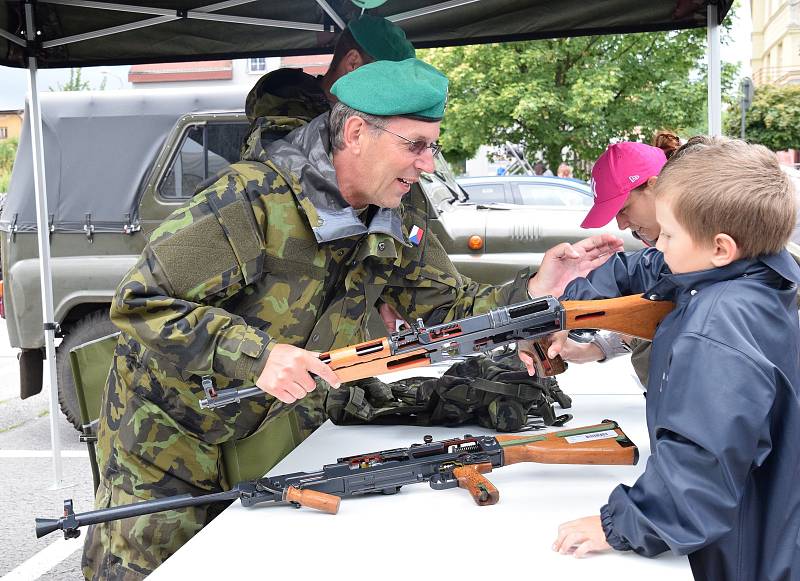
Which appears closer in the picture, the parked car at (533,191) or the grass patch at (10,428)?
the grass patch at (10,428)

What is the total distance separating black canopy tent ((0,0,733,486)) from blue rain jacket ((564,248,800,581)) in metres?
2.05

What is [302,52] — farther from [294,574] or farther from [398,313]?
[294,574]

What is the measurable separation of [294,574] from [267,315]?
2.60ft

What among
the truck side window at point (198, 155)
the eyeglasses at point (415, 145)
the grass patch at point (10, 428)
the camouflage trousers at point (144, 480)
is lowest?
the grass patch at point (10, 428)

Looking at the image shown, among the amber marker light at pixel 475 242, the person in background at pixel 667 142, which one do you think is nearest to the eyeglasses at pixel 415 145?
the person in background at pixel 667 142

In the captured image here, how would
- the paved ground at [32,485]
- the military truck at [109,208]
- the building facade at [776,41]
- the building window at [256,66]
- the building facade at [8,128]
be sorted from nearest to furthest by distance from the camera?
1. the paved ground at [32,485]
2. the military truck at [109,208]
3. the building window at [256,66]
4. the building facade at [8,128]
5. the building facade at [776,41]

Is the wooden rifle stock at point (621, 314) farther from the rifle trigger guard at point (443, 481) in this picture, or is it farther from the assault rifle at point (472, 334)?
the rifle trigger guard at point (443, 481)

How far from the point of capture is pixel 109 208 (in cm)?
595

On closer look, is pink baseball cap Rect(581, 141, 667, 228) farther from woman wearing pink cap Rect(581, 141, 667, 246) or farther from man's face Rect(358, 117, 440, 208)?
man's face Rect(358, 117, 440, 208)

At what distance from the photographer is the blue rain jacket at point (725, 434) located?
1.34 meters

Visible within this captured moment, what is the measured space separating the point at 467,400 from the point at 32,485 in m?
3.78

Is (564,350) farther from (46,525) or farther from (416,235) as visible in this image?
(46,525)

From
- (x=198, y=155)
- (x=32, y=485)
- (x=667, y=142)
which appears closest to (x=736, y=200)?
(x=667, y=142)

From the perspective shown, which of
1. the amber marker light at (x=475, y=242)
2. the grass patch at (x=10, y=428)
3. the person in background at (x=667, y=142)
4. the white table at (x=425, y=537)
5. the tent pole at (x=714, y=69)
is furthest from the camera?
the grass patch at (x=10, y=428)
